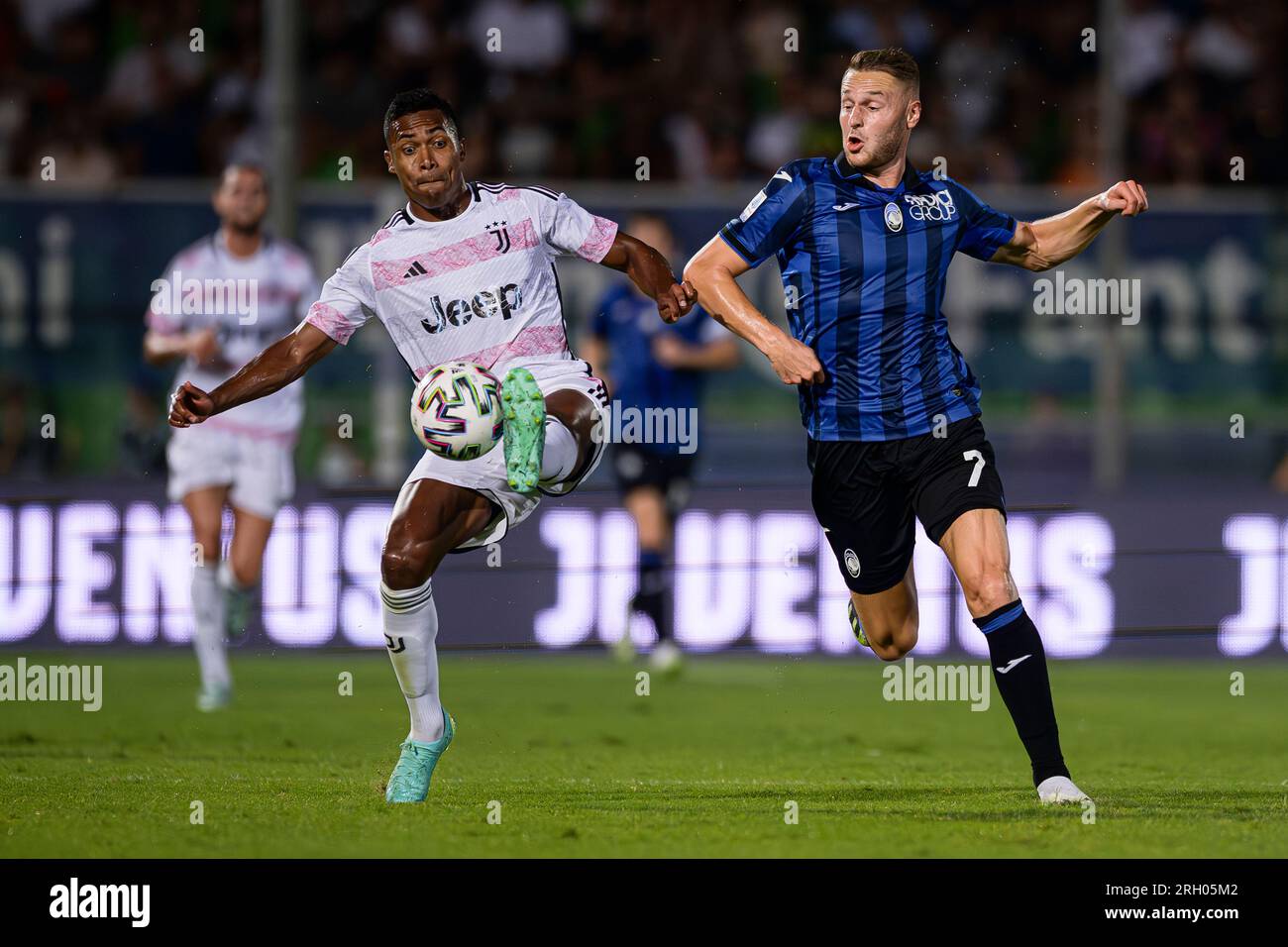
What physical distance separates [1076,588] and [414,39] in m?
6.48

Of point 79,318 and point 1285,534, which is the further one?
point 79,318

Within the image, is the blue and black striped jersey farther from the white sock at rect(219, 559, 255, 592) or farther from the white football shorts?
the white sock at rect(219, 559, 255, 592)

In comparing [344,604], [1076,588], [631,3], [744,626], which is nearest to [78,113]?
[631,3]

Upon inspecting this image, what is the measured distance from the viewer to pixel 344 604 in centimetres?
1026

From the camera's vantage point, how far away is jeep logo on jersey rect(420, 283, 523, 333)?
633cm

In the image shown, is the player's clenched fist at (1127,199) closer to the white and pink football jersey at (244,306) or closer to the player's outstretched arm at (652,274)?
the player's outstretched arm at (652,274)

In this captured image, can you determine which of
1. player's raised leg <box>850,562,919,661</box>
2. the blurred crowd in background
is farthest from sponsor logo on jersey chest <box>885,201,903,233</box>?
the blurred crowd in background

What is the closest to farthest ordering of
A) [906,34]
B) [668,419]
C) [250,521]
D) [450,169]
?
[450,169], [250,521], [668,419], [906,34]

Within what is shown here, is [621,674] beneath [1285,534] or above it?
beneath

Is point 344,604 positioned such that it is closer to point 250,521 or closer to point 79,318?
point 250,521

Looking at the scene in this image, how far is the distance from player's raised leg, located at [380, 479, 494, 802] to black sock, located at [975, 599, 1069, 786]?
1.60m

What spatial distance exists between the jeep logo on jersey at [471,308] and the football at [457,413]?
28 cm

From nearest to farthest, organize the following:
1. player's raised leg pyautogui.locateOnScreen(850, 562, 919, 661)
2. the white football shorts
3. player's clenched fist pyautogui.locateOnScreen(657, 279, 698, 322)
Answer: player's clenched fist pyautogui.locateOnScreen(657, 279, 698, 322), player's raised leg pyautogui.locateOnScreen(850, 562, 919, 661), the white football shorts

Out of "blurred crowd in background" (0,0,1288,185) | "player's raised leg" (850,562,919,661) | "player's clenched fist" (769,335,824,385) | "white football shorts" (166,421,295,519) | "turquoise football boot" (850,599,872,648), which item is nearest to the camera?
"player's clenched fist" (769,335,824,385)
